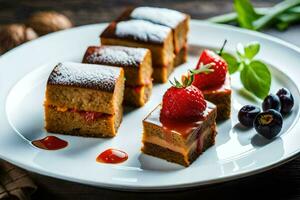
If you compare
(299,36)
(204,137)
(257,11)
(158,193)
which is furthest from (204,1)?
(158,193)

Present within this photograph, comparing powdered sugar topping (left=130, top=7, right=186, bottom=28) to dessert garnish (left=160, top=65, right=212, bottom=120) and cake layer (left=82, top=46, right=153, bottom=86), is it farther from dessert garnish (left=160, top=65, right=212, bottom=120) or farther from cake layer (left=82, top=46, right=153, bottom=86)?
dessert garnish (left=160, top=65, right=212, bottom=120)

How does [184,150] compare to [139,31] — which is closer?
[184,150]

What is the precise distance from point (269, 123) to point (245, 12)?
5.41 feet

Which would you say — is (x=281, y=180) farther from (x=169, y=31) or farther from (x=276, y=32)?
(x=276, y=32)

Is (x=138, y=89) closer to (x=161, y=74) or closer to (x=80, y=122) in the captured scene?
(x=161, y=74)

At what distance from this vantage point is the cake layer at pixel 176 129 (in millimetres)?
3170

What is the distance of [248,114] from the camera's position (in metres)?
3.58

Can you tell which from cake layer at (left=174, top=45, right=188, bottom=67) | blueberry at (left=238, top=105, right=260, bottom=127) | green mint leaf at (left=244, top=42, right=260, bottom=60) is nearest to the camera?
blueberry at (left=238, top=105, right=260, bottom=127)

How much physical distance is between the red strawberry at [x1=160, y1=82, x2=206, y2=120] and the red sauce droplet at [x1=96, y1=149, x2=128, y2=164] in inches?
12.8

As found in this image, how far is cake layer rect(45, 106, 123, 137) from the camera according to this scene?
11.6 ft

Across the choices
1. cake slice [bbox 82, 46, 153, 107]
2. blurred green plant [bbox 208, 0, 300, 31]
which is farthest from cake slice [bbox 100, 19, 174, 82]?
blurred green plant [bbox 208, 0, 300, 31]

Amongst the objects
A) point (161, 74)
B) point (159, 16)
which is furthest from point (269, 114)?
point (159, 16)

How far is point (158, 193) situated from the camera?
3.09 meters

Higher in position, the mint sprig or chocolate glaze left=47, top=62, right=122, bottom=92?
→ chocolate glaze left=47, top=62, right=122, bottom=92
